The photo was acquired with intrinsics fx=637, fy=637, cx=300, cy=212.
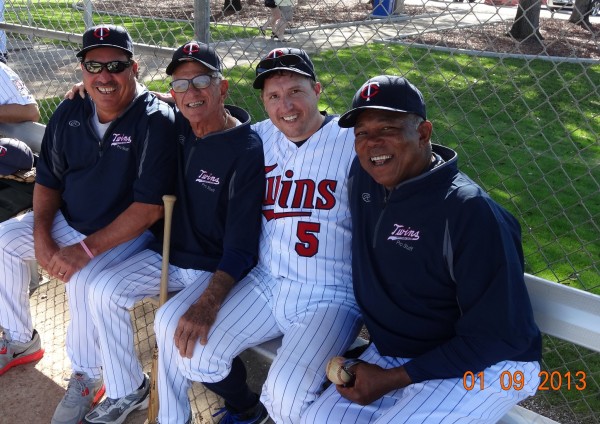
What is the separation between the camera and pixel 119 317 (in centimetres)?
291

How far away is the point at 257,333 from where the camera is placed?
2.71 metres

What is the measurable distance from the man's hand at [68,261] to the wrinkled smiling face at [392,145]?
1.51m

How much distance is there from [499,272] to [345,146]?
0.96 metres

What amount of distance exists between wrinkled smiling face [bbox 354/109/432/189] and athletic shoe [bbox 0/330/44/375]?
218 cm

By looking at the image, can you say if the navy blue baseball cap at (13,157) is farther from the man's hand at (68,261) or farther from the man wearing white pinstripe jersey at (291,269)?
the man wearing white pinstripe jersey at (291,269)

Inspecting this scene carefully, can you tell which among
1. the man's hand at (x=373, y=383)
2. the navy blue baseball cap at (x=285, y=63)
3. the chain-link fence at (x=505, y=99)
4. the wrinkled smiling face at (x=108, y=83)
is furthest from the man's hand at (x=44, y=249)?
the man's hand at (x=373, y=383)

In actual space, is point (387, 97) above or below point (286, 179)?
above

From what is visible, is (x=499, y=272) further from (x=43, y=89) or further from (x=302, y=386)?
(x=43, y=89)

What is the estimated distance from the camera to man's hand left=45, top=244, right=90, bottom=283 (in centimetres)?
303

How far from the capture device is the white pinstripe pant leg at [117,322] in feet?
9.48

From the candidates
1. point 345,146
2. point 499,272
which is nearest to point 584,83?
point 345,146

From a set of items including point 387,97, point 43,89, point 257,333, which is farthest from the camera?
point 43,89

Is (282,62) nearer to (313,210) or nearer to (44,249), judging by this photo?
(313,210)

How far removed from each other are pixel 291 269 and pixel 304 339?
34 cm
